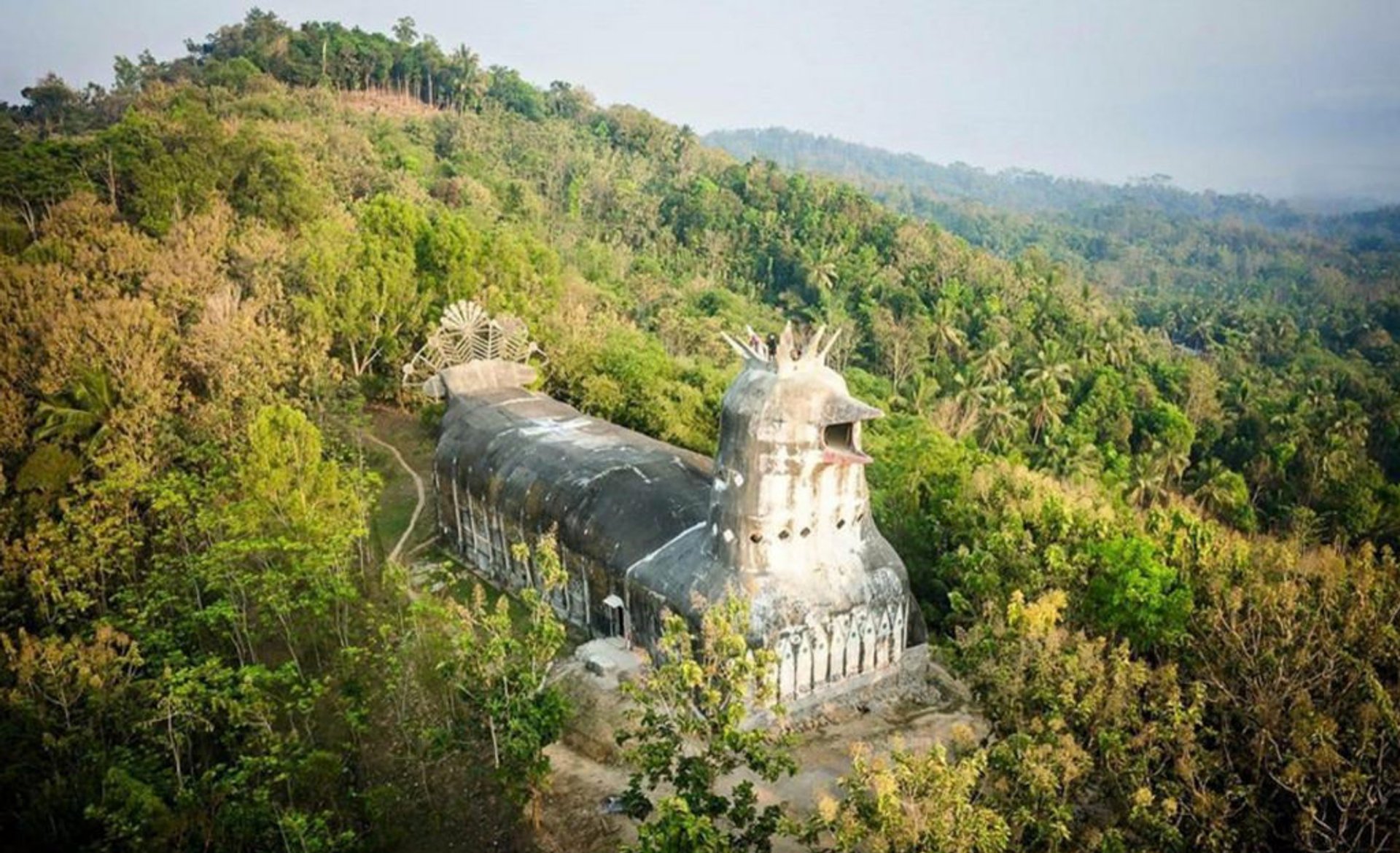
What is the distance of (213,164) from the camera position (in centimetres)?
4131

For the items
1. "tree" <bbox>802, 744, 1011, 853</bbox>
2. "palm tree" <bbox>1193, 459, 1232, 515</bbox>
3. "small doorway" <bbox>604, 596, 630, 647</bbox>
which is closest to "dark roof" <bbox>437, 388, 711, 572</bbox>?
"small doorway" <bbox>604, 596, 630, 647</bbox>

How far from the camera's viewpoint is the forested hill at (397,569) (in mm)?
13172

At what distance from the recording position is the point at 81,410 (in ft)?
77.1

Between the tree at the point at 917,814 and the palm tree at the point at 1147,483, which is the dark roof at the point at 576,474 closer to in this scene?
the tree at the point at 917,814

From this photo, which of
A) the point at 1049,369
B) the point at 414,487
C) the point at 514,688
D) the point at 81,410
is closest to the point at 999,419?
the point at 1049,369

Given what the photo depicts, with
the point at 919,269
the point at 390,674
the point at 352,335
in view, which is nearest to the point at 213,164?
the point at 352,335

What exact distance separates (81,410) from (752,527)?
16.7m

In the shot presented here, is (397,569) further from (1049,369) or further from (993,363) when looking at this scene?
(1049,369)

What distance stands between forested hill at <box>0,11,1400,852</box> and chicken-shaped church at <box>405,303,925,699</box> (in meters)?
2.08

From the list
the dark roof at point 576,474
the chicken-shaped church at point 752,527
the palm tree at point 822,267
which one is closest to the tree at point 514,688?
the chicken-shaped church at point 752,527

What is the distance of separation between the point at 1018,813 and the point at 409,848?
32.4 feet

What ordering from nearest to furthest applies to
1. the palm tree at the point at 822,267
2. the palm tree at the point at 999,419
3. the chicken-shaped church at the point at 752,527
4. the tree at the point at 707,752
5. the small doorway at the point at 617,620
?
the tree at the point at 707,752, the chicken-shaped church at the point at 752,527, the small doorway at the point at 617,620, the palm tree at the point at 999,419, the palm tree at the point at 822,267

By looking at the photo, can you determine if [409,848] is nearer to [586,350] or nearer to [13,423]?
[13,423]

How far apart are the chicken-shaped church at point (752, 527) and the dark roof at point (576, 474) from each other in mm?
47
